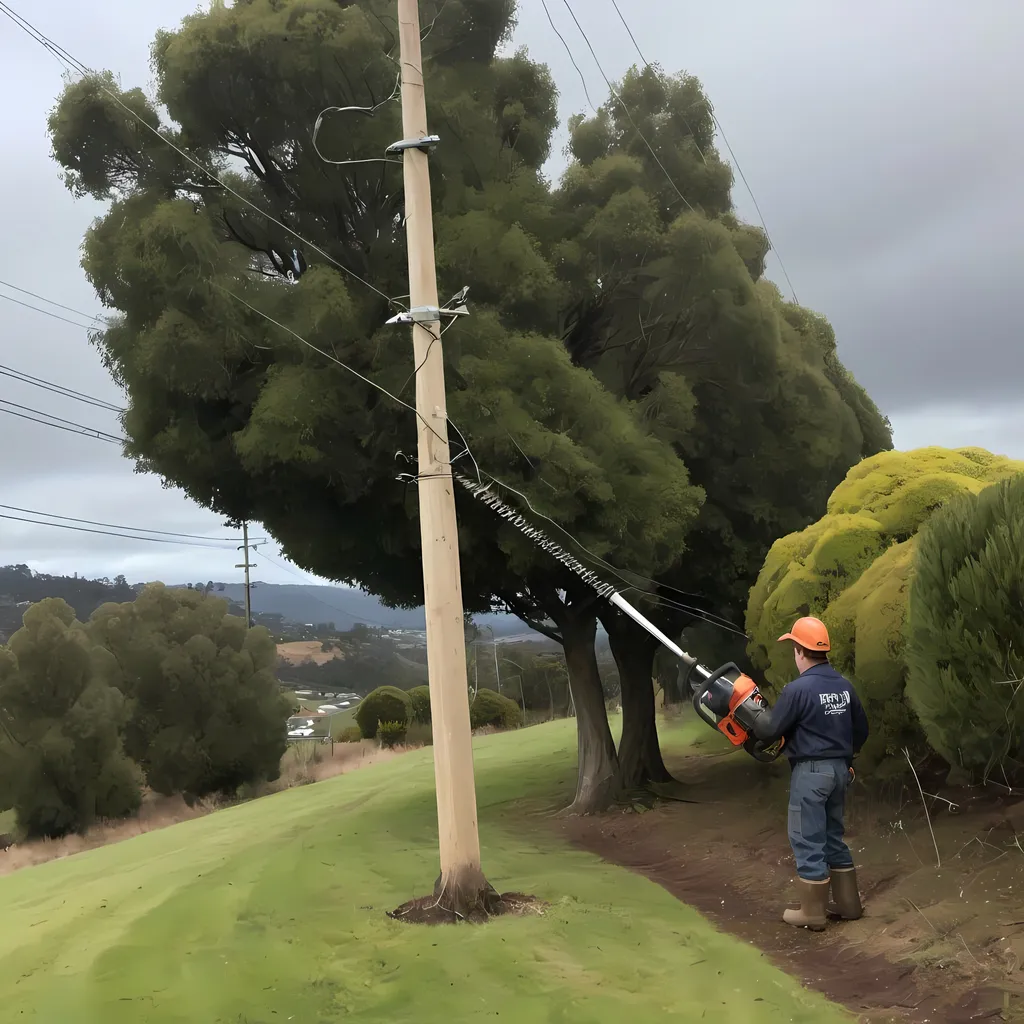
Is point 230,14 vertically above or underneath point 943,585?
above

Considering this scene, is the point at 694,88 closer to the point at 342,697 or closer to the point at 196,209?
the point at 196,209

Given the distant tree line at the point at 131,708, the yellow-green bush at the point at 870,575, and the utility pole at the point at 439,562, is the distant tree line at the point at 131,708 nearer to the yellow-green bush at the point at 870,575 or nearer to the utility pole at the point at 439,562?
the yellow-green bush at the point at 870,575

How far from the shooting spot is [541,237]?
1303 centimetres

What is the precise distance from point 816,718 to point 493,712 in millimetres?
33462

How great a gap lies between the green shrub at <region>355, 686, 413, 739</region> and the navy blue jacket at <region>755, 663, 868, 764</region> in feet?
105

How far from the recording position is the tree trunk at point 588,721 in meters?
14.9

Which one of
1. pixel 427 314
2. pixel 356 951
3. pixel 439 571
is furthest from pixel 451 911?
pixel 427 314

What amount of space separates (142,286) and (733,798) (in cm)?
1100

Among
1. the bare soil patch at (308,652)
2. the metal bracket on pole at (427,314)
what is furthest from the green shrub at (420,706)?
the bare soil patch at (308,652)

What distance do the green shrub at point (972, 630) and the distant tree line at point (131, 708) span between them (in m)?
22.1

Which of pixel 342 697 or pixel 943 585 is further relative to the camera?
pixel 342 697

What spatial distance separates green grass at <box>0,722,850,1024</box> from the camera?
5.71m

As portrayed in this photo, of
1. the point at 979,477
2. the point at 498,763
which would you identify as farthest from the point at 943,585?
the point at 498,763

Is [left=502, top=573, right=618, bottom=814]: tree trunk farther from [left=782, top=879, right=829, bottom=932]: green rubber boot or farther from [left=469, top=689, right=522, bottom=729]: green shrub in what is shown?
[left=469, top=689, right=522, bottom=729]: green shrub
